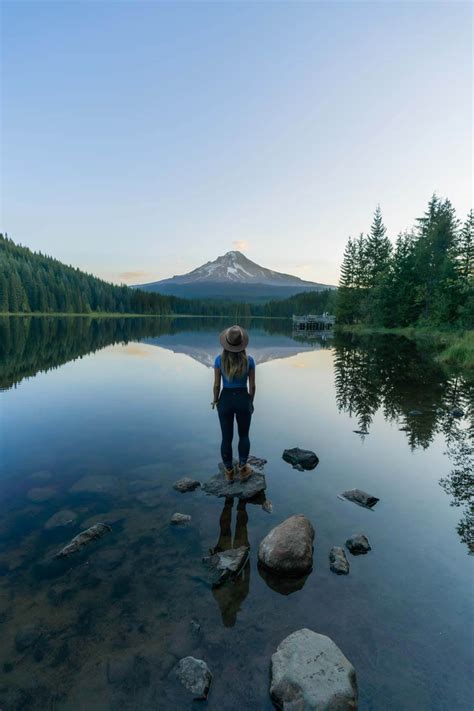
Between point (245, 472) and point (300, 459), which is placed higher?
point (245, 472)

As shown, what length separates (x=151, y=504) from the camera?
7.58m

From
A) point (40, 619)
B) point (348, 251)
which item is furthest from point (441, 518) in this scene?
point (348, 251)

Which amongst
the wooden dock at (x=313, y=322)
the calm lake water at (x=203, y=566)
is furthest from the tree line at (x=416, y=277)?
the calm lake water at (x=203, y=566)

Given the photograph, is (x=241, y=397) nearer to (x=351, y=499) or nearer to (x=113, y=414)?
(x=351, y=499)

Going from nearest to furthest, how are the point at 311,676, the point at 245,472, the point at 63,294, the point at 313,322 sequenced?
the point at 311,676, the point at 245,472, the point at 313,322, the point at 63,294

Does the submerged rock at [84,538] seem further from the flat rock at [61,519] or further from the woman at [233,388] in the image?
the woman at [233,388]

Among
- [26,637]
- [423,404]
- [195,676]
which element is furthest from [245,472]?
[423,404]

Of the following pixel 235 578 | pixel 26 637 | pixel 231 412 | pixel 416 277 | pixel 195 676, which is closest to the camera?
pixel 195 676

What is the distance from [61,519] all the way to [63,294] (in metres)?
143

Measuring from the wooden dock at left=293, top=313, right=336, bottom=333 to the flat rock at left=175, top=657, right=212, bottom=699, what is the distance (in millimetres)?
97008

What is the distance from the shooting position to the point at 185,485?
27.2 feet

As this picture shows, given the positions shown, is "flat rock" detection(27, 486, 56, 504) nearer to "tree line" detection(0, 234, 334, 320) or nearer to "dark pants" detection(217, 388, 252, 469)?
"dark pants" detection(217, 388, 252, 469)

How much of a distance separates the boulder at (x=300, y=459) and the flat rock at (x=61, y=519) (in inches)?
220

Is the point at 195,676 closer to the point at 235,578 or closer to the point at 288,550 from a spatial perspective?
the point at 235,578
